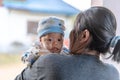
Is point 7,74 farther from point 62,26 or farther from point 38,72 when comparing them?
point 38,72

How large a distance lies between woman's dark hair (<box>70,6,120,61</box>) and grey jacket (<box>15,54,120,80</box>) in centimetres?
6

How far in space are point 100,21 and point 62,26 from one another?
0.35 m

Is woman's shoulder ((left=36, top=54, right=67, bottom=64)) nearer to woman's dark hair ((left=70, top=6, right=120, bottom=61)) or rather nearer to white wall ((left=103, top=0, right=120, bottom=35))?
woman's dark hair ((left=70, top=6, right=120, bottom=61))

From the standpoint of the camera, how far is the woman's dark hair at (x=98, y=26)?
2.68 ft

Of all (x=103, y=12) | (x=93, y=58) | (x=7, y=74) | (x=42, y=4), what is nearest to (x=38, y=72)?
(x=93, y=58)

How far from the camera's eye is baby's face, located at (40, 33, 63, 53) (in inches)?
43.7

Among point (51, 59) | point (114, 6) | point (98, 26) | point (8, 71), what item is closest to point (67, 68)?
point (51, 59)

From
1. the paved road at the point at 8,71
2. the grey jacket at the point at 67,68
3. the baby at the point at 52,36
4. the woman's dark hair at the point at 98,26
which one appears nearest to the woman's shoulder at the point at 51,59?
the grey jacket at the point at 67,68

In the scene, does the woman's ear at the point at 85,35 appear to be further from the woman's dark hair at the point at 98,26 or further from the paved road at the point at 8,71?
the paved road at the point at 8,71

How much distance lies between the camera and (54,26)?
3.64 feet

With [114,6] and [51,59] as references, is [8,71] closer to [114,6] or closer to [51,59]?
[51,59]

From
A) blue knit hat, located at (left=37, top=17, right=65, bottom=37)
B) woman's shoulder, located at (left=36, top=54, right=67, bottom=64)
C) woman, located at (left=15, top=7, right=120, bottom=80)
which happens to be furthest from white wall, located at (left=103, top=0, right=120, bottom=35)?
woman's shoulder, located at (left=36, top=54, right=67, bottom=64)

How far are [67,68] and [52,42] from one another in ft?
1.04

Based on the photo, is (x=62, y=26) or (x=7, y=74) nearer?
(x=62, y=26)
